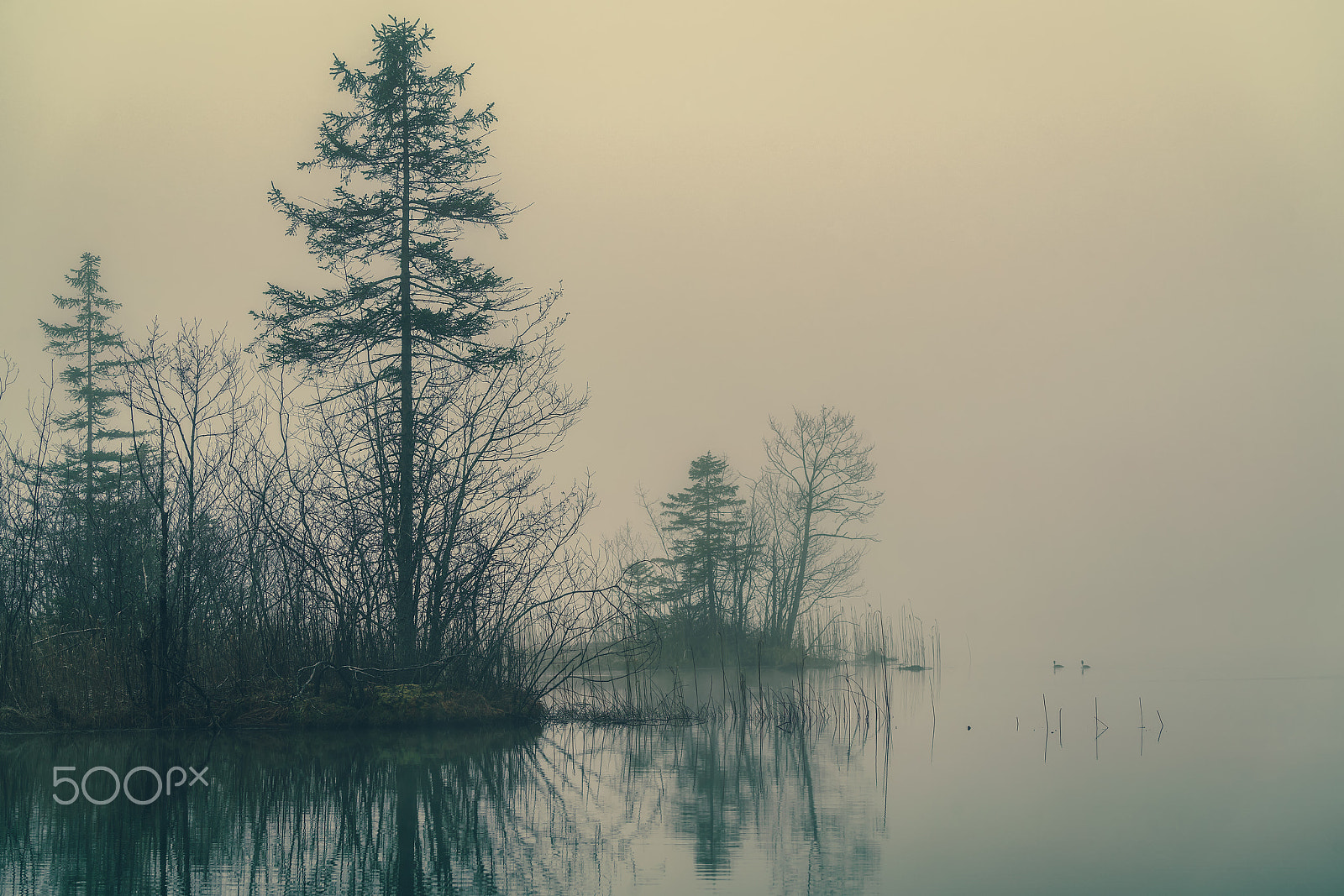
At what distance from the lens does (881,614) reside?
28062 mm

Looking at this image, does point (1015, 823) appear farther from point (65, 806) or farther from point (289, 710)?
point (289, 710)

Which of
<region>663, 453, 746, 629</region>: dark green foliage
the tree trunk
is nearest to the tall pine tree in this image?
the tree trunk

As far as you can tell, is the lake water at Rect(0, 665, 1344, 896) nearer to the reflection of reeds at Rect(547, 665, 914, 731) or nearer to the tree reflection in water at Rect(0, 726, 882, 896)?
the tree reflection in water at Rect(0, 726, 882, 896)

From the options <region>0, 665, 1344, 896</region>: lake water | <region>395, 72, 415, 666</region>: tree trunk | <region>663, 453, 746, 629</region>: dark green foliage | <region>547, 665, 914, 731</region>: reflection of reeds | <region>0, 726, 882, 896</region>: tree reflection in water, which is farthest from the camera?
<region>663, 453, 746, 629</region>: dark green foliage

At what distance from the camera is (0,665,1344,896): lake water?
6.09 m

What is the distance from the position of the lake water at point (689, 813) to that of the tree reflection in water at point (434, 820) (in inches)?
1.1

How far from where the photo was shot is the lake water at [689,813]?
6094 millimetres

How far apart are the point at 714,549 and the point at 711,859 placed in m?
31.4

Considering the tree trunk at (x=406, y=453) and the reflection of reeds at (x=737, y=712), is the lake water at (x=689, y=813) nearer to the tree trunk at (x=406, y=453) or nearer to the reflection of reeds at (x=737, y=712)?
the reflection of reeds at (x=737, y=712)

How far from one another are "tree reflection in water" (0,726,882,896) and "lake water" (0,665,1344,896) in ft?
0.09

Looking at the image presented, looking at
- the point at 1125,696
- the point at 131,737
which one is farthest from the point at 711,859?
the point at 1125,696

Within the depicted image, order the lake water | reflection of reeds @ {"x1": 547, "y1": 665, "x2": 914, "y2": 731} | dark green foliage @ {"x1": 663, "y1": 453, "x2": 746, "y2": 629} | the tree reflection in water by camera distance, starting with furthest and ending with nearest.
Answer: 1. dark green foliage @ {"x1": 663, "y1": 453, "x2": 746, "y2": 629}
2. reflection of reeds @ {"x1": 547, "y1": 665, "x2": 914, "y2": 731}
3. the lake water
4. the tree reflection in water

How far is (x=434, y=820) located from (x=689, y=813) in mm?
1953

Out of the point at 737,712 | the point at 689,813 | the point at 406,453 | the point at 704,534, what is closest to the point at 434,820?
the point at 689,813
